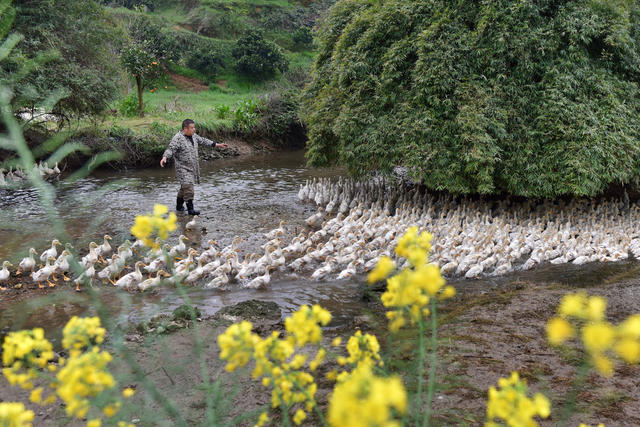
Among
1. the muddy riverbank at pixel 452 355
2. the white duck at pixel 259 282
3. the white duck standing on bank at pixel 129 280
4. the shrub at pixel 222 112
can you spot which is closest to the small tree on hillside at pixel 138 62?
the shrub at pixel 222 112

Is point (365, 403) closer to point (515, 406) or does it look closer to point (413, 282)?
point (413, 282)

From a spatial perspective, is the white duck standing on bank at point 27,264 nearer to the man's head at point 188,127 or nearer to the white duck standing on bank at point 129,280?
the white duck standing on bank at point 129,280

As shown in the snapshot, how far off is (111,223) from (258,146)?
13.0 metres

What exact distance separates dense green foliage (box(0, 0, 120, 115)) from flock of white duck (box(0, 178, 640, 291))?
6.43 metres

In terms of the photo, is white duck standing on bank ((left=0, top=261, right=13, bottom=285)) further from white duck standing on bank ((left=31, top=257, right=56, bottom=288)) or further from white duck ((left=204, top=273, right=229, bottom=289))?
white duck ((left=204, top=273, right=229, bottom=289))

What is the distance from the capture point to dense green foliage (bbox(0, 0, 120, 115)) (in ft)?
38.0

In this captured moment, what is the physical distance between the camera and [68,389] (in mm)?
1185

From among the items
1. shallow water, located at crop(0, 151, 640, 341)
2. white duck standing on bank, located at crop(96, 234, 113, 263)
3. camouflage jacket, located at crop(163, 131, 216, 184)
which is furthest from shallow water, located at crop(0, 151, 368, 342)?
camouflage jacket, located at crop(163, 131, 216, 184)

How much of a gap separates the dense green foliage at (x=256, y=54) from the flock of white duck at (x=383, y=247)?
2509 centimetres

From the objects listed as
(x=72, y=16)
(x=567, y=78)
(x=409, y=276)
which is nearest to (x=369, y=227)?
(x=567, y=78)

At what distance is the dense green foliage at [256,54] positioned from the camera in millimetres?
32500

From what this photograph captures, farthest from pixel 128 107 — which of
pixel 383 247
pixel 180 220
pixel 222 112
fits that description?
pixel 383 247

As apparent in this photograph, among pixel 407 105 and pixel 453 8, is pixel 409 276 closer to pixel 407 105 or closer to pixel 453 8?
pixel 407 105

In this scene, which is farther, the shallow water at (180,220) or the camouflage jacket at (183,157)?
the camouflage jacket at (183,157)
